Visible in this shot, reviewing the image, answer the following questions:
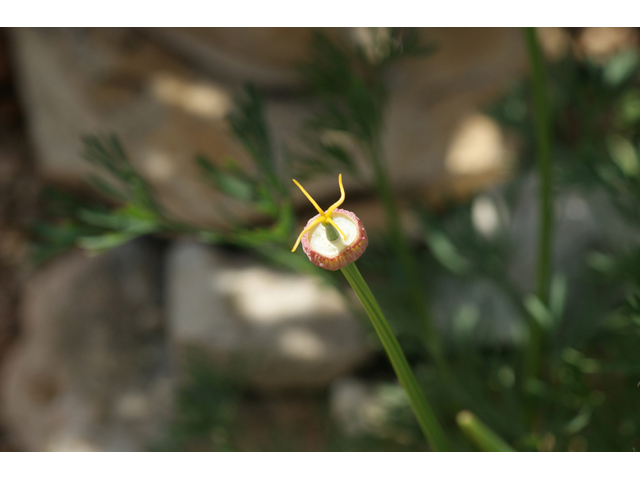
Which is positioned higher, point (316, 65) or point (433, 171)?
point (433, 171)

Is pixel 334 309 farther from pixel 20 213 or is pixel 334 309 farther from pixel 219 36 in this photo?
pixel 20 213

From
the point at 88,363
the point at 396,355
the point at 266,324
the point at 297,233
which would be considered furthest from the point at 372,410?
the point at 396,355

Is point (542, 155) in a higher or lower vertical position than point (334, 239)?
higher

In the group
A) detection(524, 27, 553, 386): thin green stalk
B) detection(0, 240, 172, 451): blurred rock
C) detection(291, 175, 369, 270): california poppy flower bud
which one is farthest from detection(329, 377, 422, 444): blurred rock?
detection(291, 175, 369, 270): california poppy flower bud

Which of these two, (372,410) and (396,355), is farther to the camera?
(372,410)

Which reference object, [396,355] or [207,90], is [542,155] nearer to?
[396,355]

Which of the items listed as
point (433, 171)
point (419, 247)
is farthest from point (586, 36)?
point (419, 247)

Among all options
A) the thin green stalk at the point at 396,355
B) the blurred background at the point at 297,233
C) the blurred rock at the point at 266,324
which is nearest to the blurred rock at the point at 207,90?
the blurred background at the point at 297,233
